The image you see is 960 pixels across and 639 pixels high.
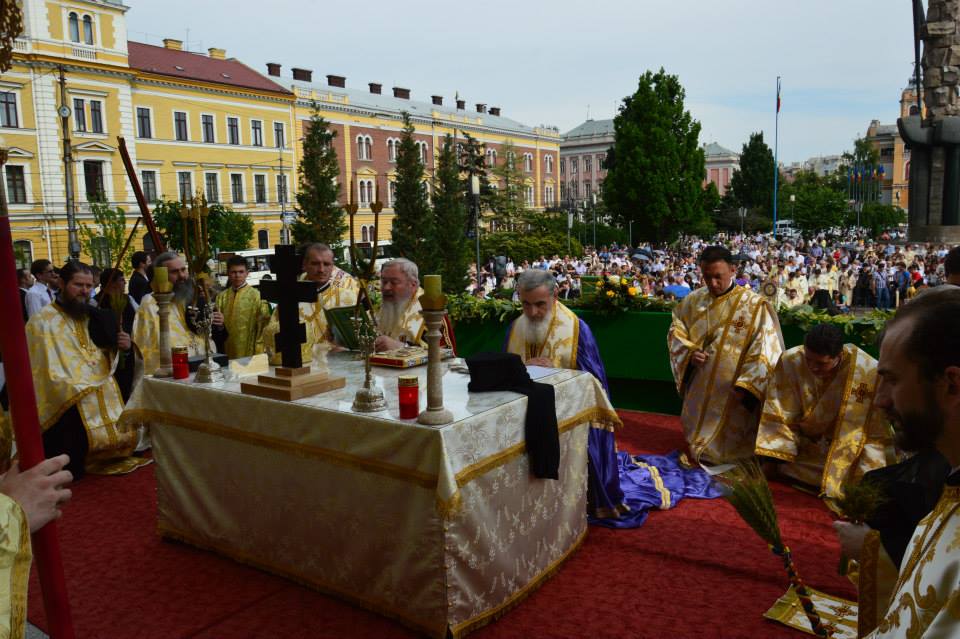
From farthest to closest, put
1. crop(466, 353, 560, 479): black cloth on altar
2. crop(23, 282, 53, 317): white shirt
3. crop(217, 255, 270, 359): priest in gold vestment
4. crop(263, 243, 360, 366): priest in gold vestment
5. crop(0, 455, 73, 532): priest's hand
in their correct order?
crop(23, 282, 53, 317): white shirt
crop(217, 255, 270, 359): priest in gold vestment
crop(263, 243, 360, 366): priest in gold vestment
crop(466, 353, 560, 479): black cloth on altar
crop(0, 455, 73, 532): priest's hand

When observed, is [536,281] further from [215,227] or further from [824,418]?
[215,227]

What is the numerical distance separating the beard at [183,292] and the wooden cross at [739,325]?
193 inches

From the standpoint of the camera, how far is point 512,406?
3.78 meters

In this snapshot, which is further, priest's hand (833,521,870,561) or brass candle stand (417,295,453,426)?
brass candle stand (417,295,453,426)

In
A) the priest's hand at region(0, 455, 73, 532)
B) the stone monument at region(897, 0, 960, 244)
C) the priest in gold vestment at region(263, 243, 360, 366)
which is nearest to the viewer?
the priest's hand at region(0, 455, 73, 532)

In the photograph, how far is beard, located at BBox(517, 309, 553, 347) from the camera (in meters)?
5.20

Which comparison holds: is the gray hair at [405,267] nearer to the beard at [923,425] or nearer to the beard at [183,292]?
the beard at [183,292]

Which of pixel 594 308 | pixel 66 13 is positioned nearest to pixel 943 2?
pixel 594 308

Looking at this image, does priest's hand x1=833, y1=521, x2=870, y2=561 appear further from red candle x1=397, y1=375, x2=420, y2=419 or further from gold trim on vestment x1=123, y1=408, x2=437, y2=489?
red candle x1=397, y1=375, x2=420, y2=419

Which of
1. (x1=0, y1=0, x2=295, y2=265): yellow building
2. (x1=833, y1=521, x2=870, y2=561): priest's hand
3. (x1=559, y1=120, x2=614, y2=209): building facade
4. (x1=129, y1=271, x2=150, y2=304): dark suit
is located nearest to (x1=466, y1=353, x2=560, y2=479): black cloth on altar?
(x1=833, y1=521, x2=870, y2=561): priest's hand

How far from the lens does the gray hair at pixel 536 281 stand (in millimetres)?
5039

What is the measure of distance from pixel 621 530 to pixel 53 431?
468 centimetres

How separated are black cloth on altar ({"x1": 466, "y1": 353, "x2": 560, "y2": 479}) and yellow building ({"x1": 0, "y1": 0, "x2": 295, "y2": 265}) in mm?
29626

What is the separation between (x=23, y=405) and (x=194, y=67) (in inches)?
1846
